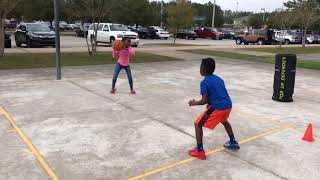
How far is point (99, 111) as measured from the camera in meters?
7.87

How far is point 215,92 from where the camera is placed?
16.8ft

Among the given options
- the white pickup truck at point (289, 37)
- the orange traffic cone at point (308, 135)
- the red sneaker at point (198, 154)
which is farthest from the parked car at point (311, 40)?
the red sneaker at point (198, 154)

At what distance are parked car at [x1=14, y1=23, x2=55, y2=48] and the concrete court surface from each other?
12702 mm

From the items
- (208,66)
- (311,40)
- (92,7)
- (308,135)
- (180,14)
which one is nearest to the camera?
(208,66)

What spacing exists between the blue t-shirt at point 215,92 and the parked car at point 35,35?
20.5 meters

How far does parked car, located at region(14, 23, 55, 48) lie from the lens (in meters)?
23.7

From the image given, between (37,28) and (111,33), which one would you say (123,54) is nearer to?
(37,28)

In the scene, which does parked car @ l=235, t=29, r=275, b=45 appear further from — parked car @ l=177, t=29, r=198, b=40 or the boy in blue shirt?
the boy in blue shirt

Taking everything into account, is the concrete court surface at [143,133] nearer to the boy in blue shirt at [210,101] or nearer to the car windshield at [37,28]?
the boy in blue shirt at [210,101]

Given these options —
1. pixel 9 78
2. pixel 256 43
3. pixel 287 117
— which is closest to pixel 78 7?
pixel 9 78

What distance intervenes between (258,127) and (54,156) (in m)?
3.72

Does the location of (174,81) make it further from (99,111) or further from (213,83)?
(213,83)

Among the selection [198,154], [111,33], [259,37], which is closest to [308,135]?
[198,154]

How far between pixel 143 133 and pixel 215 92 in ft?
5.91
